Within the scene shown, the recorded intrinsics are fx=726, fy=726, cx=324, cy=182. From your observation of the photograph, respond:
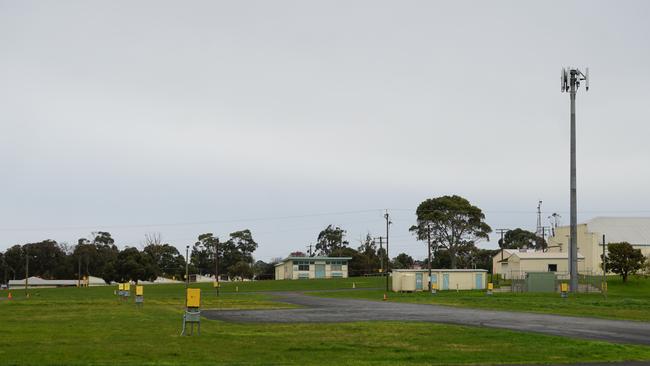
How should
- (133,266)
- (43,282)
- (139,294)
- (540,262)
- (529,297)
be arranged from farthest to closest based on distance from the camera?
(43,282)
(133,266)
(540,262)
(529,297)
(139,294)

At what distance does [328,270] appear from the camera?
5768 inches

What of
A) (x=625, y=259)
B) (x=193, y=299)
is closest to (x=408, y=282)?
(x=625, y=259)

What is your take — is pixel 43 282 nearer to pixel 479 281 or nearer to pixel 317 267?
pixel 317 267

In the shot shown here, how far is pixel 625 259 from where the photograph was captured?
88.4 m

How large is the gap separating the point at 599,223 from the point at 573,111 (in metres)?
45.0

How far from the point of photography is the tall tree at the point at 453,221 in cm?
12975

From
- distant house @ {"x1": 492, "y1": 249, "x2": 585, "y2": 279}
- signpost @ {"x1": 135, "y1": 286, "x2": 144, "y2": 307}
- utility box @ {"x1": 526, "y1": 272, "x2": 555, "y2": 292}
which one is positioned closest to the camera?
signpost @ {"x1": 135, "y1": 286, "x2": 144, "y2": 307}

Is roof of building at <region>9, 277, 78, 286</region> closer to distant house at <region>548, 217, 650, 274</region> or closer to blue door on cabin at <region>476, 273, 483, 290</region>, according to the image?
blue door on cabin at <region>476, 273, 483, 290</region>

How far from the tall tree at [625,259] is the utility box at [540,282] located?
12966mm

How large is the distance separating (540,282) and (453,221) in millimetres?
51831

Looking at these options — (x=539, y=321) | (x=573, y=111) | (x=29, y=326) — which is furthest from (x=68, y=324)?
(x=573, y=111)

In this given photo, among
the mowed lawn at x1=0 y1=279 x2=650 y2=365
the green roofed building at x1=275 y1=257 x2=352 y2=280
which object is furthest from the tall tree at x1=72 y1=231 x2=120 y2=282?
the mowed lawn at x1=0 y1=279 x2=650 y2=365

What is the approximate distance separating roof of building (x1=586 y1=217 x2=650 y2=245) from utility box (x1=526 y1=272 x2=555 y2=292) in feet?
105

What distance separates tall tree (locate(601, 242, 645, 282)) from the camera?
88.0m
